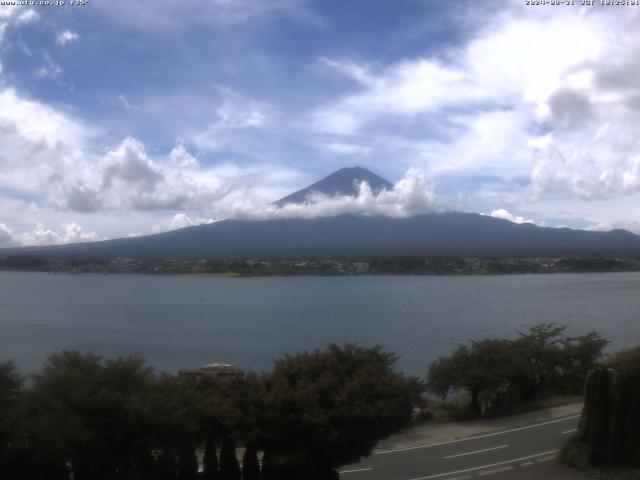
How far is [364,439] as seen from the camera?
7.46m

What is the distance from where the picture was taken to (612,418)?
27.0 ft

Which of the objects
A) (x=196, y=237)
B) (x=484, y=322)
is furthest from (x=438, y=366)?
(x=196, y=237)

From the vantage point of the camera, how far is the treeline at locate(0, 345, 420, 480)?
6820mm

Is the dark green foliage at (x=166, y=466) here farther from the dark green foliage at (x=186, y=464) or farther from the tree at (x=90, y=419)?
the tree at (x=90, y=419)

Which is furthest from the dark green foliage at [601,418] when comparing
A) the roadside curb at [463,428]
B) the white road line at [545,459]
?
the roadside curb at [463,428]

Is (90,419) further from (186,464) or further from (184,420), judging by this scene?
(186,464)

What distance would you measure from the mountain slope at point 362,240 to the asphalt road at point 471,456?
291 feet

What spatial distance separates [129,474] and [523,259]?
9122 centimetres

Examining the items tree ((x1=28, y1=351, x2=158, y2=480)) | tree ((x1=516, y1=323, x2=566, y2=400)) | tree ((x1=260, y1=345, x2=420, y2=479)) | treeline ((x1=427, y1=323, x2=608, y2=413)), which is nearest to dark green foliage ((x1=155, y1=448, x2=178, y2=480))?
tree ((x1=28, y1=351, x2=158, y2=480))

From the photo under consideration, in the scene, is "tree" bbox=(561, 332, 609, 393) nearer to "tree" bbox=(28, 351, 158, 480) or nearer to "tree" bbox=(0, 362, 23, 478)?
"tree" bbox=(28, 351, 158, 480)

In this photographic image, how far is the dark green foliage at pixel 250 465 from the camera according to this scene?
772cm

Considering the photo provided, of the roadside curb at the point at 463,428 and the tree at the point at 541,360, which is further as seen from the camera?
the tree at the point at 541,360

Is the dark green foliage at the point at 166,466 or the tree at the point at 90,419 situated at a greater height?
the tree at the point at 90,419

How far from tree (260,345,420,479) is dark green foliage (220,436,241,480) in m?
0.34
